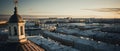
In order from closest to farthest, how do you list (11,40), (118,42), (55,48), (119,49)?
(11,40), (119,49), (55,48), (118,42)

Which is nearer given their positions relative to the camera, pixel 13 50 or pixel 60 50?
pixel 13 50

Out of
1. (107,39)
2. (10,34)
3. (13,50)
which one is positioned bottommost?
(107,39)

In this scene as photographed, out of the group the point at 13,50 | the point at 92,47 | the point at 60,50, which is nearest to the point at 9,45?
the point at 13,50

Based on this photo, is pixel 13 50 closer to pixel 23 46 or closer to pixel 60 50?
pixel 23 46

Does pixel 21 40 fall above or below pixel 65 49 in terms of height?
above

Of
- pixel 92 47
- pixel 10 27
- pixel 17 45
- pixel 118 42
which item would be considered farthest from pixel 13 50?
pixel 118 42

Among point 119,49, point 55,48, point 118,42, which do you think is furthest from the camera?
point 118,42

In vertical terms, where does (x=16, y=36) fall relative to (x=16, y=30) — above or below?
below

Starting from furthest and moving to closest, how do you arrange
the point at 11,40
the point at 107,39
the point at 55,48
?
the point at 107,39 < the point at 55,48 < the point at 11,40

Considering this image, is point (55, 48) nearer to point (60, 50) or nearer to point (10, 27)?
point (60, 50)
